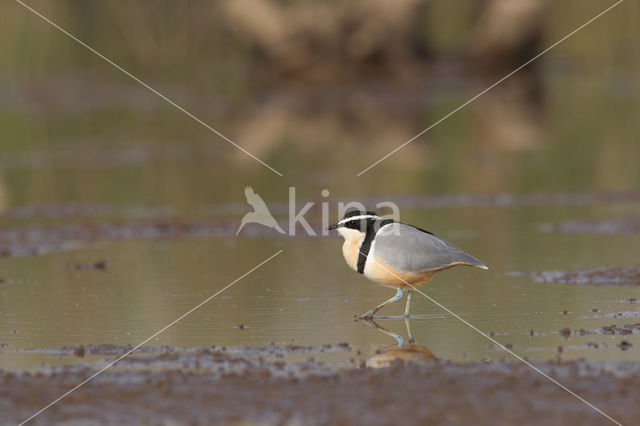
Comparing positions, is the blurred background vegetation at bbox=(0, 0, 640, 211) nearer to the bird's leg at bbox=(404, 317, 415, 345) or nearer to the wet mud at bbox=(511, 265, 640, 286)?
the wet mud at bbox=(511, 265, 640, 286)

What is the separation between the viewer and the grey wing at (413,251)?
29.1 feet

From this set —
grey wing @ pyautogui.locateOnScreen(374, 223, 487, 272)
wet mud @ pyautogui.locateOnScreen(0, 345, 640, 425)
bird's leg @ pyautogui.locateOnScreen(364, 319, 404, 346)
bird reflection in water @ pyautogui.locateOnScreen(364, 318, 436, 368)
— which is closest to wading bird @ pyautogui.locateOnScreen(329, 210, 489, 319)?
grey wing @ pyautogui.locateOnScreen(374, 223, 487, 272)

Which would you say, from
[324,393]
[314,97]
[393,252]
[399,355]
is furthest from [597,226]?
[314,97]

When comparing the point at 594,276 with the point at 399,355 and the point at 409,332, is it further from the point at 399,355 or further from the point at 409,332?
the point at 399,355

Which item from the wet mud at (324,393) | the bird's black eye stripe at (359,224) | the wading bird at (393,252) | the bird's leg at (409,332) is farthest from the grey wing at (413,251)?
the wet mud at (324,393)

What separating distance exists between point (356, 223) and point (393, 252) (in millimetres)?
457

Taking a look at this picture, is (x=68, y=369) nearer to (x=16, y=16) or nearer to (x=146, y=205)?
(x=146, y=205)

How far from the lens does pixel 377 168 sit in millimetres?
20047

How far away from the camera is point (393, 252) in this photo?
8859 mm

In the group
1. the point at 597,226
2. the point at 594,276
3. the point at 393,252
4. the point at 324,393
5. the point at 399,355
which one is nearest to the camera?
the point at 324,393

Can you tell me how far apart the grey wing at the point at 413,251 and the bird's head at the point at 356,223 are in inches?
5.1

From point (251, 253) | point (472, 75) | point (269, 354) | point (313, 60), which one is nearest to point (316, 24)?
point (313, 60)

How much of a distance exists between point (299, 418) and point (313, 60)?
3040cm

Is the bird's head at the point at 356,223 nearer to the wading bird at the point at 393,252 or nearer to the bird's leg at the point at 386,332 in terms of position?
the wading bird at the point at 393,252
